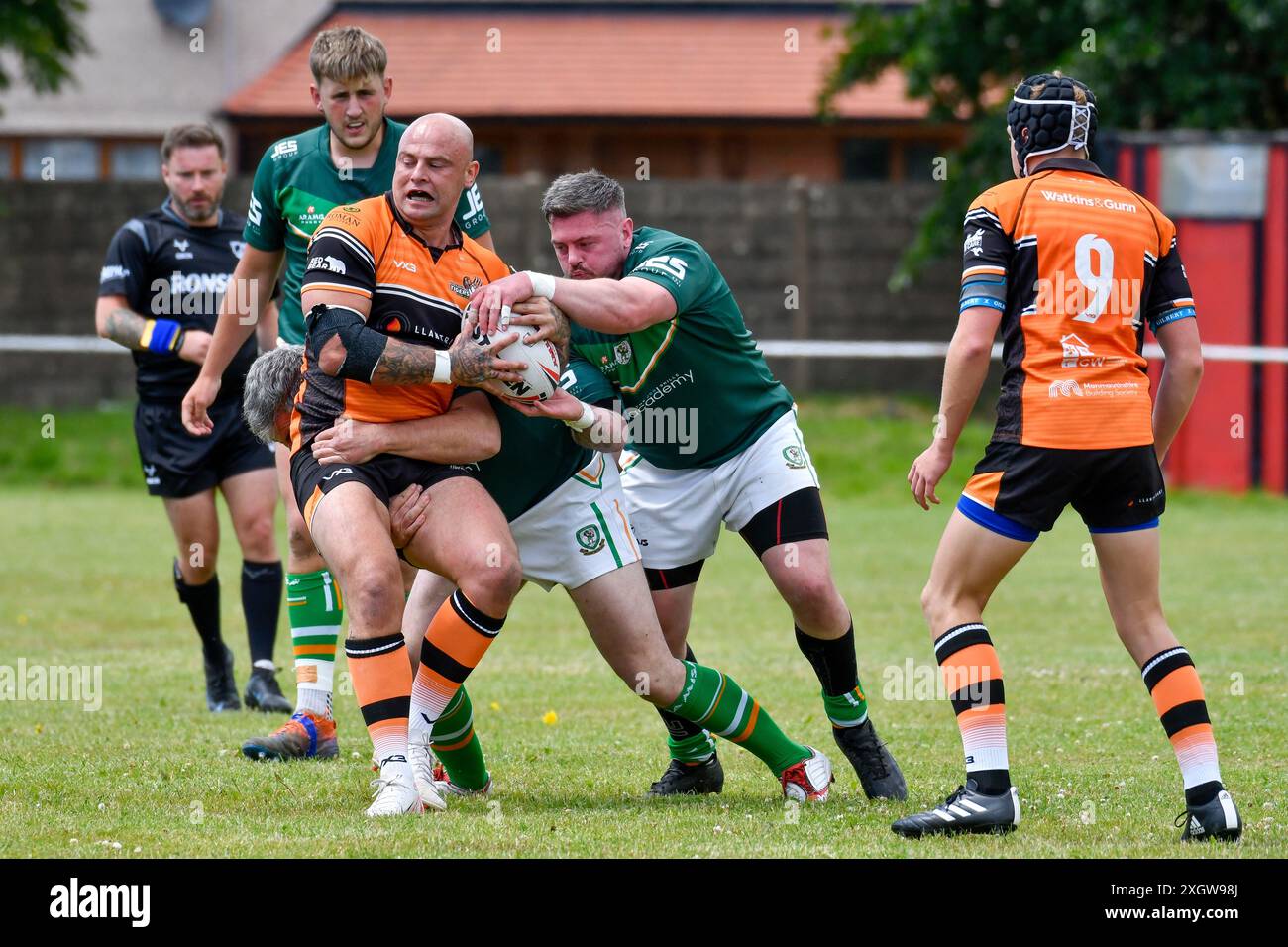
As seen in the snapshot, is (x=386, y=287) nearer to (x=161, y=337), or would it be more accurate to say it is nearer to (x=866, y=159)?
(x=161, y=337)

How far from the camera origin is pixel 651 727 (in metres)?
7.90

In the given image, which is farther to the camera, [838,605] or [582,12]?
[582,12]

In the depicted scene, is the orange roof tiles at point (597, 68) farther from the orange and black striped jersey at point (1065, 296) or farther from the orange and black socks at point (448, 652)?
the orange and black striped jersey at point (1065, 296)

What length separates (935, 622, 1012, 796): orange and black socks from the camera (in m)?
5.37

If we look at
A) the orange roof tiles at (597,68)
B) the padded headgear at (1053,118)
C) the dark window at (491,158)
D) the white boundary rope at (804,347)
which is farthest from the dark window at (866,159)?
the padded headgear at (1053,118)

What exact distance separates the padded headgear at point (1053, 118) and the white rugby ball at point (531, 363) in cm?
164

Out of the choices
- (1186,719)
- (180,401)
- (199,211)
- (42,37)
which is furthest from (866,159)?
(1186,719)

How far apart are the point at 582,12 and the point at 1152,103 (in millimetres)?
12950

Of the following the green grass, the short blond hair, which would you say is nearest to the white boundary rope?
the green grass

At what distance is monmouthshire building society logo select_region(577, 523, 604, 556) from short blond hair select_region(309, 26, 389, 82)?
219 centimetres

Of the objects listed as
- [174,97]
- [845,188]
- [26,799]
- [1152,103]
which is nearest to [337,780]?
[26,799]

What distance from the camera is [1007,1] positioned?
20.0 meters
